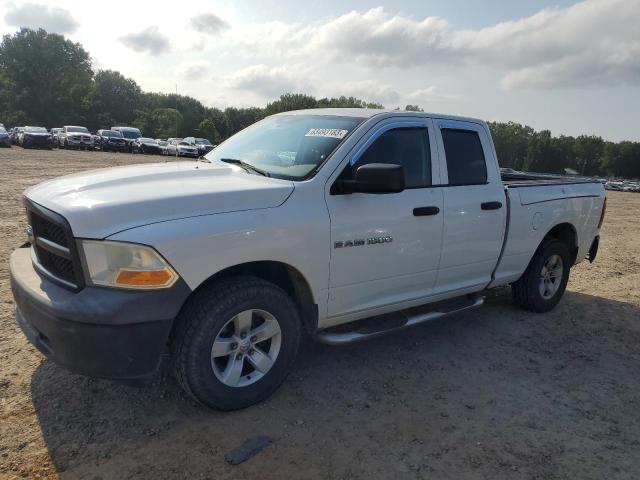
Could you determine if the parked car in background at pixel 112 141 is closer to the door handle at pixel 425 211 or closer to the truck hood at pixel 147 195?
the truck hood at pixel 147 195

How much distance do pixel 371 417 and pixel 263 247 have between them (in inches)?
51.7

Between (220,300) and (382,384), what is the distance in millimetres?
1472

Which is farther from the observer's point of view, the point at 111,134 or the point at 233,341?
the point at 111,134

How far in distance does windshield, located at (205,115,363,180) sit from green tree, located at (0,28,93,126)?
8386cm

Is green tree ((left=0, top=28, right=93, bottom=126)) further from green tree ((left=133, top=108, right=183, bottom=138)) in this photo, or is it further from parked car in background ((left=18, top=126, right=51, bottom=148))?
parked car in background ((left=18, top=126, right=51, bottom=148))

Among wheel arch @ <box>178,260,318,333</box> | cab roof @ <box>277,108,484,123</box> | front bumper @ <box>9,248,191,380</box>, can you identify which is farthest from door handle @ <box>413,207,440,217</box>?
front bumper @ <box>9,248,191,380</box>

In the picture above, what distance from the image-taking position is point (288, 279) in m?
3.60

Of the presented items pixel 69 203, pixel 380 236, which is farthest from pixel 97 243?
pixel 380 236

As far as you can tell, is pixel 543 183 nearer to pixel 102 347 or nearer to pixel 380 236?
pixel 380 236

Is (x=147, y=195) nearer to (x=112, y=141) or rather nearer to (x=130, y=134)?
(x=112, y=141)

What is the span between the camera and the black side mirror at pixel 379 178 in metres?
3.31

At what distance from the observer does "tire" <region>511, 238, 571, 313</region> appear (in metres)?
5.41

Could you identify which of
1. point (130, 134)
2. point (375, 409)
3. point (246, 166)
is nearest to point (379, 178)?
point (246, 166)

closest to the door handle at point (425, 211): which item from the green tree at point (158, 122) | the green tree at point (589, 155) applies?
the green tree at point (158, 122)
